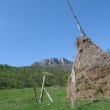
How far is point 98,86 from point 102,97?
4.13 ft

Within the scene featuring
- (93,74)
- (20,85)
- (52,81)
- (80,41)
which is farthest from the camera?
(52,81)

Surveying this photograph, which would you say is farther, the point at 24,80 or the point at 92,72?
the point at 24,80

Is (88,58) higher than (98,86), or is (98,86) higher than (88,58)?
(88,58)

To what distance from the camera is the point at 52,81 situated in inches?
3627

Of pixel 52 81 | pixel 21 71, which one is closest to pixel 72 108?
pixel 52 81

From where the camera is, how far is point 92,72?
27.1 metres

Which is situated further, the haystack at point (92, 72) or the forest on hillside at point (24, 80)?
the forest on hillside at point (24, 80)

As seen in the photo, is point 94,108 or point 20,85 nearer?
A: point 94,108

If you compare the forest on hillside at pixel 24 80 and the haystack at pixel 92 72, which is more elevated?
the forest on hillside at pixel 24 80

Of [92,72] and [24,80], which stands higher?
[24,80]

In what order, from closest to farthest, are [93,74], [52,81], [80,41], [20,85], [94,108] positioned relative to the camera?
[94,108] → [93,74] → [80,41] → [20,85] → [52,81]

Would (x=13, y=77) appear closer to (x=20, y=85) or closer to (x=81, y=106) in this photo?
(x=20, y=85)

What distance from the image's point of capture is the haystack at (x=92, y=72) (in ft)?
86.8

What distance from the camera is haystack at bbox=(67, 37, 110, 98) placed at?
26456mm
